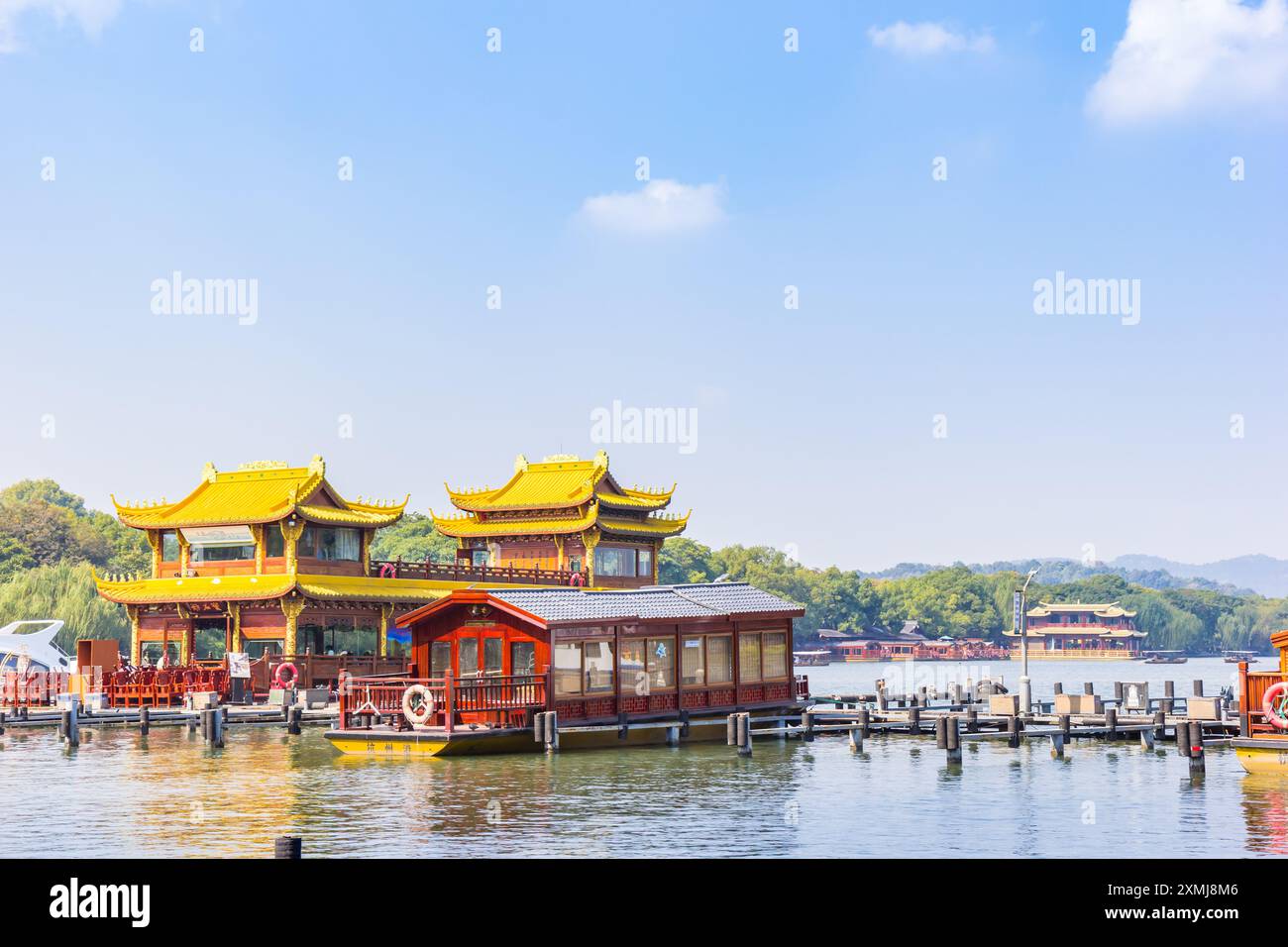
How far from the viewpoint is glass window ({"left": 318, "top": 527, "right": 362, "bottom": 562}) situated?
6438 centimetres

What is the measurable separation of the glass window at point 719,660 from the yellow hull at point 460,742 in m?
3.94

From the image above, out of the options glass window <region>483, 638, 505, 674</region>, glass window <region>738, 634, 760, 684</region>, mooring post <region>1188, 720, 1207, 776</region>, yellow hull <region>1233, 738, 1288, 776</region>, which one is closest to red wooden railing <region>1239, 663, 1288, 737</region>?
yellow hull <region>1233, 738, 1288, 776</region>

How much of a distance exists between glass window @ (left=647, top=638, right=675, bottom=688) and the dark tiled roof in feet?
2.62

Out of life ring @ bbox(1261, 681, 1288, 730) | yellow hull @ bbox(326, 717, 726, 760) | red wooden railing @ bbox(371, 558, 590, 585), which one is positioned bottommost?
yellow hull @ bbox(326, 717, 726, 760)

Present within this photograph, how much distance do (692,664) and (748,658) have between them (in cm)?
288

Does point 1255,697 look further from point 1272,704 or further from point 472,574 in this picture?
point 472,574

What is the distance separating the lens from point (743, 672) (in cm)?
4641

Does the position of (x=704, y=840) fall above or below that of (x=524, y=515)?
below

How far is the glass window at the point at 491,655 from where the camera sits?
3994 cm

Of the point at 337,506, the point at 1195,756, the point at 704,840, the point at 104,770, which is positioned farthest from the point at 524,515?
the point at 704,840

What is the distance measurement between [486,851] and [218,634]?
6220cm

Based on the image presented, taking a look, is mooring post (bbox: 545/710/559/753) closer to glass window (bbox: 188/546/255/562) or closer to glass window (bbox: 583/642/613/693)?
glass window (bbox: 583/642/613/693)
